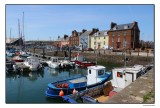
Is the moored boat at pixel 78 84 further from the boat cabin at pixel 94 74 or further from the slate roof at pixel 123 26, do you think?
the slate roof at pixel 123 26

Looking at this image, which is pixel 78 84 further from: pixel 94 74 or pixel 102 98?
pixel 102 98

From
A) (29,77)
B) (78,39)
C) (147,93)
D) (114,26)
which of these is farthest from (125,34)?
(147,93)

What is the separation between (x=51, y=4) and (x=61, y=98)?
8.98 meters

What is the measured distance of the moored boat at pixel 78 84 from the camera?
12422 millimetres

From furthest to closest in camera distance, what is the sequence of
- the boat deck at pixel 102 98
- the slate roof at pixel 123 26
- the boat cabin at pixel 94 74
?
the slate roof at pixel 123 26
the boat cabin at pixel 94 74
the boat deck at pixel 102 98

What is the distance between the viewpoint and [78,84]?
13086 mm

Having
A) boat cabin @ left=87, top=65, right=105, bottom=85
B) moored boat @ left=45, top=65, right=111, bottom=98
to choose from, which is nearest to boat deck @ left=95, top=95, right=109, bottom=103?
moored boat @ left=45, top=65, right=111, bottom=98

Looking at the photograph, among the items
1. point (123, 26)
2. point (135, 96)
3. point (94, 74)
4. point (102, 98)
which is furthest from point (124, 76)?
point (123, 26)

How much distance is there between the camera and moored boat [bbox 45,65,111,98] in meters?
12.4

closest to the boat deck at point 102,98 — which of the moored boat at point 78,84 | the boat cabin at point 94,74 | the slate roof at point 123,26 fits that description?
the moored boat at point 78,84

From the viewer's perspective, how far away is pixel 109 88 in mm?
12195

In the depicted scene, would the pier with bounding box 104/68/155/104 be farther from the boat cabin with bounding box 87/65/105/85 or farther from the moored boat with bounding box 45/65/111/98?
the boat cabin with bounding box 87/65/105/85
